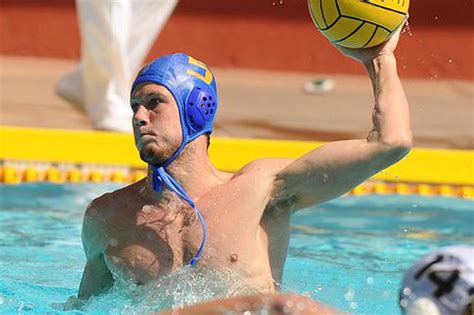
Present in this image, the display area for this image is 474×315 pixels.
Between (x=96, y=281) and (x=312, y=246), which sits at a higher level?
(x=96, y=281)

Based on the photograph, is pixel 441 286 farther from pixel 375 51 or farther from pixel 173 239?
pixel 173 239

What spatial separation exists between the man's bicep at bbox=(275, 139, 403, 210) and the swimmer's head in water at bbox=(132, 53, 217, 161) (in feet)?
0.88

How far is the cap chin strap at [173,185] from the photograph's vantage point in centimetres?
307

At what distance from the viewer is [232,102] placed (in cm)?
821

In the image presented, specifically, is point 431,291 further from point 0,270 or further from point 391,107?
point 0,270

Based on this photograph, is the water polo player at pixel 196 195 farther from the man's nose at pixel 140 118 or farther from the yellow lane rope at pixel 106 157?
the yellow lane rope at pixel 106 157

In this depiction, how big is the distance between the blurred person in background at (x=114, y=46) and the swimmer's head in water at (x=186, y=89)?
3.26 metres

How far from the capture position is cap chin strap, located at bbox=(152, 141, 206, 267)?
10.1 ft

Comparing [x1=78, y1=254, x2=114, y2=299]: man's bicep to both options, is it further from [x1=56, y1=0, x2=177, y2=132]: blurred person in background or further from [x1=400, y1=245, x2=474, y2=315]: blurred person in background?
[x1=56, y1=0, x2=177, y2=132]: blurred person in background

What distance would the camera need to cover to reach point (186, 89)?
10.1 feet

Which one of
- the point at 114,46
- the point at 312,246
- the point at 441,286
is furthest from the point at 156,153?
the point at 114,46

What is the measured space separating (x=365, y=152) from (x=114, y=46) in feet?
12.2

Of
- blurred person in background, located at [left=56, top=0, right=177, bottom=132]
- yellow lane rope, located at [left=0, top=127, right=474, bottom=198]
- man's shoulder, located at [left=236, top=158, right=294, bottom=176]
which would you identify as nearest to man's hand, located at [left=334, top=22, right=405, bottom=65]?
man's shoulder, located at [left=236, top=158, right=294, bottom=176]

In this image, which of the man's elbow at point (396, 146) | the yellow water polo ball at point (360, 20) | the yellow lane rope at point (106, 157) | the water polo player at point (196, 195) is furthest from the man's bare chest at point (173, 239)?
the yellow lane rope at point (106, 157)
